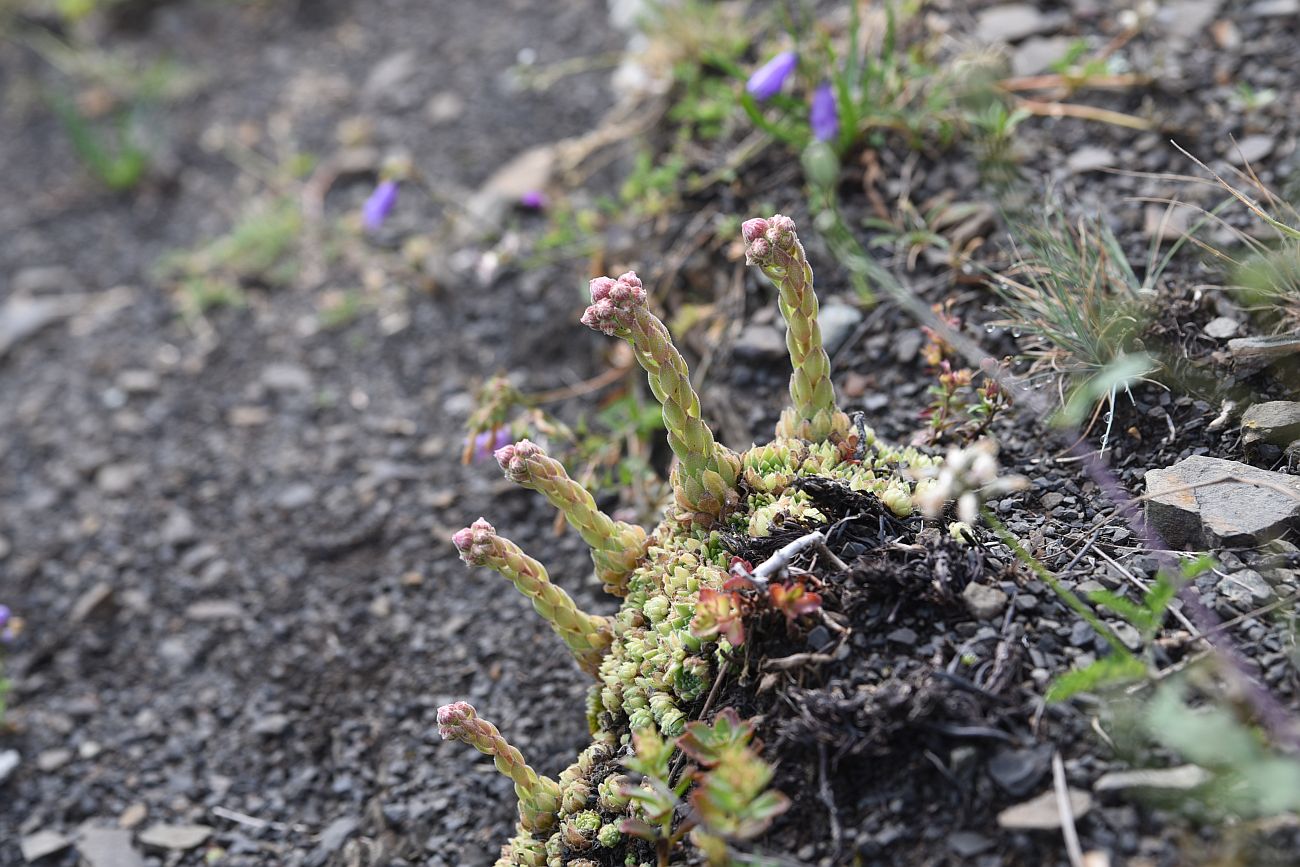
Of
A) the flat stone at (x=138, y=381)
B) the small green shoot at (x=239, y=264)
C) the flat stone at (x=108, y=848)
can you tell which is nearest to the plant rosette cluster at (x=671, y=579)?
the flat stone at (x=108, y=848)

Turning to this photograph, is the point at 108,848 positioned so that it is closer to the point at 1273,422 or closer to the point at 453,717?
the point at 453,717

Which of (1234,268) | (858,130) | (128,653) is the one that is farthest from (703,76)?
(128,653)

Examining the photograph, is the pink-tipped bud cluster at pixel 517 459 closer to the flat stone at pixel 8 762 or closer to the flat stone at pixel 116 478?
the flat stone at pixel 8 762

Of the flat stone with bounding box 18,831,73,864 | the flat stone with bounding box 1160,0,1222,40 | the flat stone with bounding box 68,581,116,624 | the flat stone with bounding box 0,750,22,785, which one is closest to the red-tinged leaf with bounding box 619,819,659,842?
the flat stone with bounding box 18,831,73,864

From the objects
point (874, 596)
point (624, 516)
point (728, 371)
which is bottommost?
point (624, 516)

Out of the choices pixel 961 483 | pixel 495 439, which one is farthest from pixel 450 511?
pixel 961 483

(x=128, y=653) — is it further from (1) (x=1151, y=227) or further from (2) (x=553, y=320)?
(1) (x=1151, y=227)

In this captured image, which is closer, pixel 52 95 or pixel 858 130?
pixel 858 130
